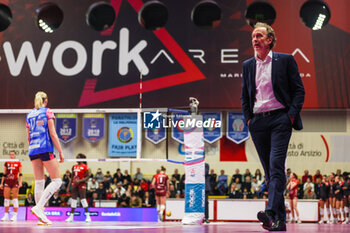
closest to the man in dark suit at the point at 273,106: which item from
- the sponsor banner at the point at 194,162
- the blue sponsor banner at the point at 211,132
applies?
the sponsor banner at the point at 194,162

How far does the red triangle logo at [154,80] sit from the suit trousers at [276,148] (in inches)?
576

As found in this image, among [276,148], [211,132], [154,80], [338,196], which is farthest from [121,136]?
[276,148]

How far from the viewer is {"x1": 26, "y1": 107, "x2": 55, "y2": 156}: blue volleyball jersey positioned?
24.0 feet

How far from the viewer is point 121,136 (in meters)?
21.3

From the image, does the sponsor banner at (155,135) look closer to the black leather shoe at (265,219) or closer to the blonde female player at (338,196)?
the blonde female player at (338,196)

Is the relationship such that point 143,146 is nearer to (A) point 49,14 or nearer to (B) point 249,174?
(B) point 249,174

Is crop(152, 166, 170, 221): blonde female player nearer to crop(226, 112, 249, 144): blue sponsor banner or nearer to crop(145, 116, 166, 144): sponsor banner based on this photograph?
crop(145, 116, 166, 144): sponsor banner

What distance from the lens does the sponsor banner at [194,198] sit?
350 inches

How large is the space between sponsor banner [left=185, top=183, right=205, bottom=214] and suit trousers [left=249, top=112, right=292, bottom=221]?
182 inches

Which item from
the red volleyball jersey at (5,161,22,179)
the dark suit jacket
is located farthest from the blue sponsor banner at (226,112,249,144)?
the dark suit jacket

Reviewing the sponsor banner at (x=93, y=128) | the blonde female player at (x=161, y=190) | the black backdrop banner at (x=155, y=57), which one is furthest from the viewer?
the sponsor banner at (x=93, y=128)

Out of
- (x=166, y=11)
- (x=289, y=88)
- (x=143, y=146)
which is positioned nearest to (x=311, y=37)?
(x=166, y=11)

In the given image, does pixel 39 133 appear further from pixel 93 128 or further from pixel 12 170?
pixel 93 128

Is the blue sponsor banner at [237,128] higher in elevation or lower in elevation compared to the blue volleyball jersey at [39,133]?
higher
